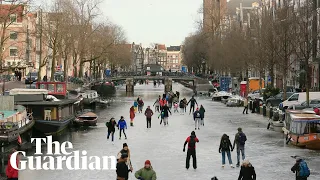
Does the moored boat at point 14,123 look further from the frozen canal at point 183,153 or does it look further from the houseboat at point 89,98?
the houseboat at point 89,98

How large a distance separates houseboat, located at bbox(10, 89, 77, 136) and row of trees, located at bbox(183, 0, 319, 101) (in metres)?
19.5

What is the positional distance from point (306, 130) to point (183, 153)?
7178 mm

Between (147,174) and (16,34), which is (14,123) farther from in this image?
(16,34)

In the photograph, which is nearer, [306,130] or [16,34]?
[306,130]

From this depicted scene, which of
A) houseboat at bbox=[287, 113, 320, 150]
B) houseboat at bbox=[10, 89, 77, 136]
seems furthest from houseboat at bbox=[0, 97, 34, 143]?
houseboat at bbox=[287, 113, 320, 150]

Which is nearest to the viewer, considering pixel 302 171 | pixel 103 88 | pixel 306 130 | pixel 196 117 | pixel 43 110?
pixel 302 171

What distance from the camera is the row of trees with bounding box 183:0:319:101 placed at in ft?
203

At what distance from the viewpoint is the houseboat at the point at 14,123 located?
36875 millimetres

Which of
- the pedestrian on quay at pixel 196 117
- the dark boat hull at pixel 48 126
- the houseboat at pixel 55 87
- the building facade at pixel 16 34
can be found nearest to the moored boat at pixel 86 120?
the dark boat hull at pixel 48 126

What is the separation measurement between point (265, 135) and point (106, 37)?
7498cm

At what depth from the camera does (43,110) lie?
4906cm

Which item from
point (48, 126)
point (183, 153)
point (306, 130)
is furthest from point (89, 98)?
point (306, 130)

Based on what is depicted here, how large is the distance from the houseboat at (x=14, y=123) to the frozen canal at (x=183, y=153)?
3.03 m

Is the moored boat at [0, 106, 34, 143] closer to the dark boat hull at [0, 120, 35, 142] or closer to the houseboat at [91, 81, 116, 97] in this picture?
the dark boat hull at [0, 120, 35, 142]
